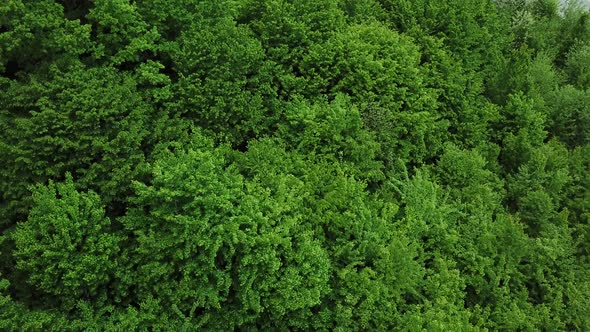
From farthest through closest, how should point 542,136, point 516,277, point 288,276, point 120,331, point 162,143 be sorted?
1. point 542,136
2. point 516,277
3. point 162,143
4. point 288,276
5. point 120,331

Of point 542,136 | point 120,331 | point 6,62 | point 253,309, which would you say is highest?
point 542,136

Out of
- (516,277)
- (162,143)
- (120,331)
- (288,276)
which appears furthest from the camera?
(516,277)

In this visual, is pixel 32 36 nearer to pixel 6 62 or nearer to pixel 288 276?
pixel 6 62

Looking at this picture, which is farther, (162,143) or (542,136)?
(542,136)

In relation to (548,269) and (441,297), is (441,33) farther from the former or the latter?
(441,297)

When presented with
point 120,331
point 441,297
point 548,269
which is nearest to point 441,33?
point 548,269

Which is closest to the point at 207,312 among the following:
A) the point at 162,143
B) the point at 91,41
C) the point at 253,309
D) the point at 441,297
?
the point at 253,309

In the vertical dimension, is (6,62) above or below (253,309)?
above
